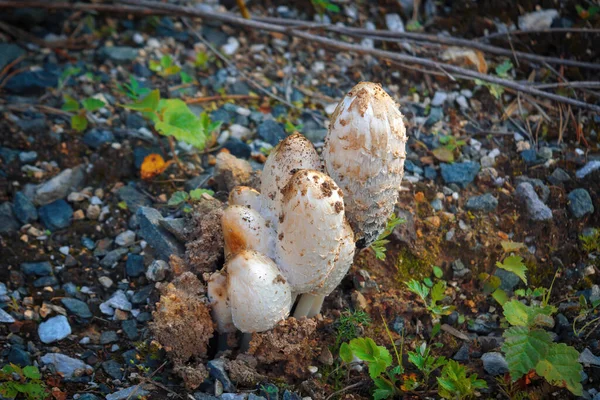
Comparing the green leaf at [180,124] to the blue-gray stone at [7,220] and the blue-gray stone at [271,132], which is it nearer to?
the blue-gray stone at [271,132]

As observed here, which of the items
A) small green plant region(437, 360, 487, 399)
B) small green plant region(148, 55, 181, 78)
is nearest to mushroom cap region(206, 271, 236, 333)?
small green plant region(437, 360, 487, 399)

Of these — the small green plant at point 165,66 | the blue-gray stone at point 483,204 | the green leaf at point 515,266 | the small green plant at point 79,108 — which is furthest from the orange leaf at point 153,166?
the green leaf at point 515,266

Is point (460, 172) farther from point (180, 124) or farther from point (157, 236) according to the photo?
point (157, 236)

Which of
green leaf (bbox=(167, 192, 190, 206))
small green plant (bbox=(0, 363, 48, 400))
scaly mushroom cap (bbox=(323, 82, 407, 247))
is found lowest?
small green plant (bbox=(0, 363, 48, 400))

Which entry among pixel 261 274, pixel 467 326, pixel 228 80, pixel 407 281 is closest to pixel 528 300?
pixel 467 326

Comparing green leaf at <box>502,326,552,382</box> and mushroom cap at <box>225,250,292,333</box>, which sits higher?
mushroom cap at <box>225,250,292,333</box>

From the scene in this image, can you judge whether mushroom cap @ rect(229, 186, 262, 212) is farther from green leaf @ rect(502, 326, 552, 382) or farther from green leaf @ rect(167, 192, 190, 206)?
green leaf @ rect(502, 326, 552, 382)
